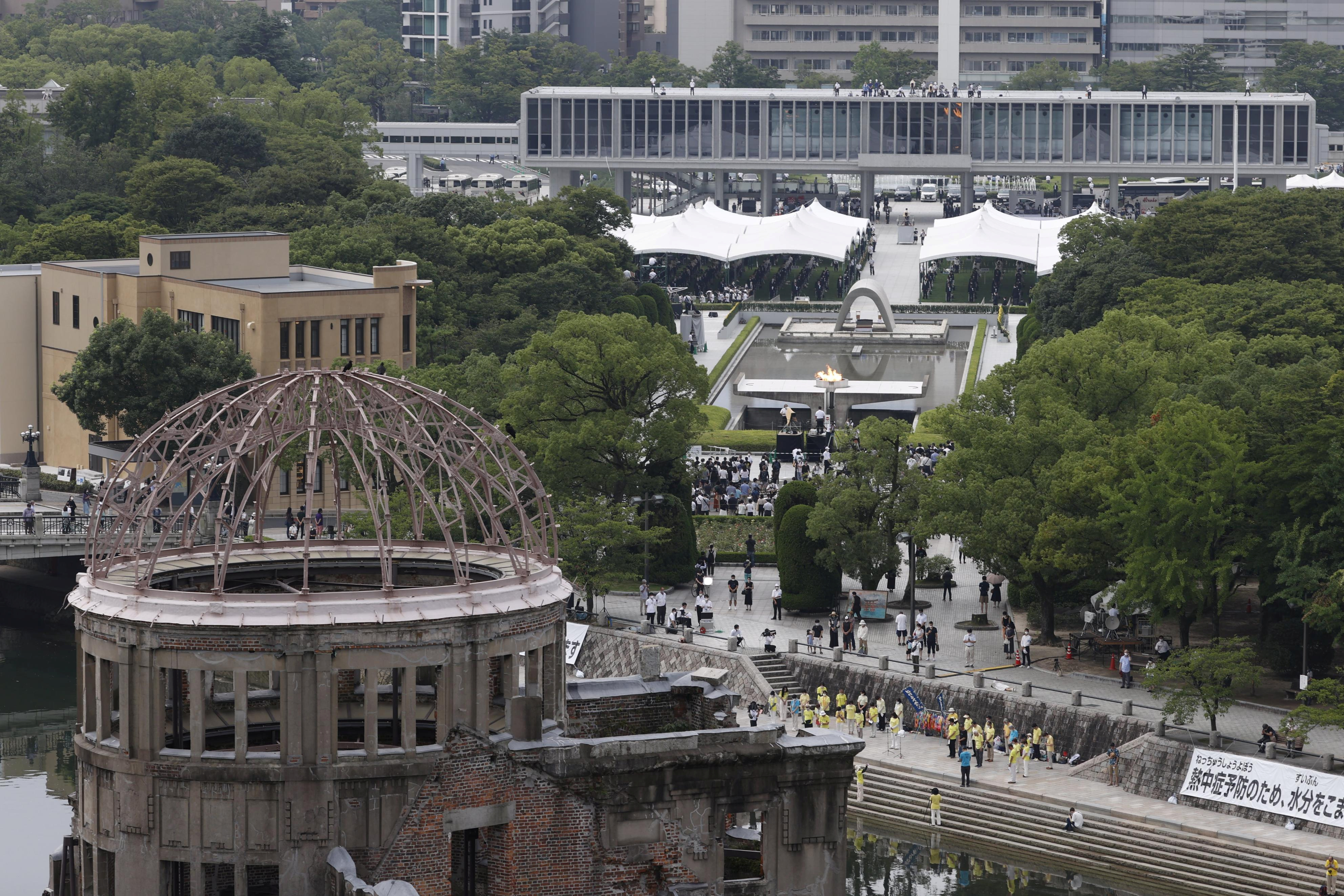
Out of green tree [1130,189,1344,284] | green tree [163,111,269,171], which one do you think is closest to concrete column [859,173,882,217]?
green tree [163,111,269,171]

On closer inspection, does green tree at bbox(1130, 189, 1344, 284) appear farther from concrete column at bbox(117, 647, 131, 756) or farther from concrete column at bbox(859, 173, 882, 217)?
concrete column at bbox(117, 647, 131, 756)

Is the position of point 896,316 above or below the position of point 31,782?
above

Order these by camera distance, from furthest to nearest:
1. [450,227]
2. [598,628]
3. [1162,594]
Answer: [450,227]
[598,628]
[1162,594]

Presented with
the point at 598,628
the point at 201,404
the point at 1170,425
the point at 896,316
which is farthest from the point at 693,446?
the point at 201,404

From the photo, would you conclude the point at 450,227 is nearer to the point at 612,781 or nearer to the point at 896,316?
the point at 896,316

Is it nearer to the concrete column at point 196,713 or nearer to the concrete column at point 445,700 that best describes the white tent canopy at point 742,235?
the concrete column at point 445,700

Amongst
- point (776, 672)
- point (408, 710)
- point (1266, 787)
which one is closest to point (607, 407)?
point (776, 672)
